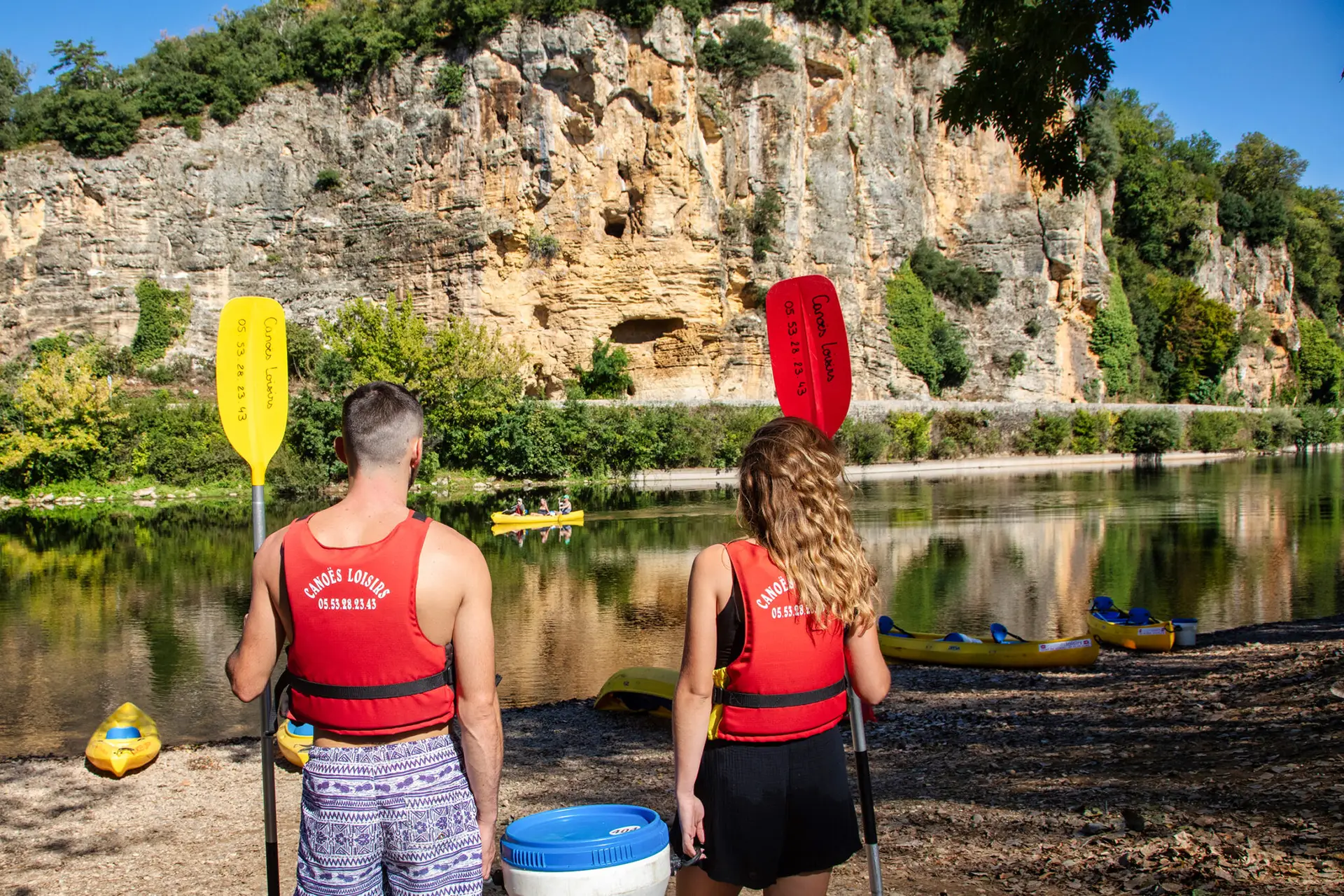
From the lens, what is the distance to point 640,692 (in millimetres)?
7840

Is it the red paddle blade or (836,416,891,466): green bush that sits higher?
the red paddle blade

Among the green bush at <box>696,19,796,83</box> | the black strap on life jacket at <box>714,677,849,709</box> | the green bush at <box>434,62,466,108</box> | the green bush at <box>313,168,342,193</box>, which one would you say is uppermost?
the green bush at <box>696,19,796,83</box>

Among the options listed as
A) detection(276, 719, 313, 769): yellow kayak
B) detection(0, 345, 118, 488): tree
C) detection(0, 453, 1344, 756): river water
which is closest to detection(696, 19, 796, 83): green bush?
detection(0, 453, 1344, 756): river water

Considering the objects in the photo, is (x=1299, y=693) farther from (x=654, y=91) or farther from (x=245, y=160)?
(x=245, y=160)

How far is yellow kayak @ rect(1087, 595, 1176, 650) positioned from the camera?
33.6 feet

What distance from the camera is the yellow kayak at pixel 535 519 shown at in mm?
23312

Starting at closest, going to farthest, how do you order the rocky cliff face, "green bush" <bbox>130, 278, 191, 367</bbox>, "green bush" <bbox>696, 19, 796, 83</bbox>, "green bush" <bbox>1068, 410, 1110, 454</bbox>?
"green bush" <bbox>130, 278, 191, 367</bbox>
the rocky cliff face
"green bush" <bbox>696, 19, 796, 83</bbox>
"green bush" <bbox>1068, 410, 1110, 454</bbox>

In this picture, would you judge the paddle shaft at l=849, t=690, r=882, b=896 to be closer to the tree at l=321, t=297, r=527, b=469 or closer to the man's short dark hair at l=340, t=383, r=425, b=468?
the man's short dark hair at l=340, t=383, r=425, b=468

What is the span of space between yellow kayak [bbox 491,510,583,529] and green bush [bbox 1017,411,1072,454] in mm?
27279

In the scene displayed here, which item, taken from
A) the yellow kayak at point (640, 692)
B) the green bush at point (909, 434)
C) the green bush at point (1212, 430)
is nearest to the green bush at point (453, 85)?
the green bush at point (909, 434)

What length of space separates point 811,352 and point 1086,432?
149 feet

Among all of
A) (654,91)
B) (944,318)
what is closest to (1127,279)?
(944,318)

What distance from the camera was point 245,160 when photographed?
122 feet

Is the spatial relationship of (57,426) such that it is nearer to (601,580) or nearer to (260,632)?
(601,580)
